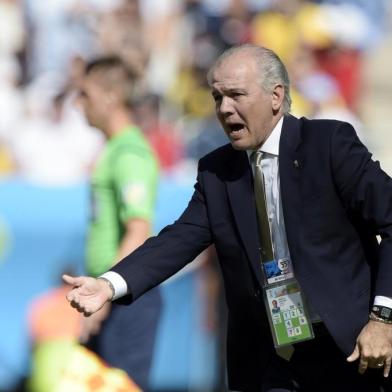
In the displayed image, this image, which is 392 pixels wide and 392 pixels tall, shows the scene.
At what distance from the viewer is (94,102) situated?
6.12 meters

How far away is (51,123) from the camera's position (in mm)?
11031

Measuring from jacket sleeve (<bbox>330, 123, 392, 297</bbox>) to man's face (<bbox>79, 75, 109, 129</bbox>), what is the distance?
2321 millimetres

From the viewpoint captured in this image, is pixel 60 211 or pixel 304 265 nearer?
pixel 304 265

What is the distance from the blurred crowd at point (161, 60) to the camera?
10805 mm

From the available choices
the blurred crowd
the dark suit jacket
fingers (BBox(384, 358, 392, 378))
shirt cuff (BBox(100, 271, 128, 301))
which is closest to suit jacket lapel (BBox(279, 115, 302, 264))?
Result: the dark suit jacket

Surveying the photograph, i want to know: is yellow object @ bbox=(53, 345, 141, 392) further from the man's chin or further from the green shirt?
the man's chin

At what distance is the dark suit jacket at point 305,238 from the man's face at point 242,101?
114 millimetres

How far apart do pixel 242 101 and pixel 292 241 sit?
1.66 feet

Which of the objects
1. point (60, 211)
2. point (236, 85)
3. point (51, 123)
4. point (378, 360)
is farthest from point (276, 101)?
point (51, 123)

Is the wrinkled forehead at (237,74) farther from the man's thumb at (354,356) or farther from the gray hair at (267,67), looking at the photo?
the man's thumb at (354,356)

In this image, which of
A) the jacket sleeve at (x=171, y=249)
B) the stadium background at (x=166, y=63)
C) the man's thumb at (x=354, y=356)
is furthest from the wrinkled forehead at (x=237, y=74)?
the stadium background at (x=166, y=63)

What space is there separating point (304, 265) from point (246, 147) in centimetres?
45

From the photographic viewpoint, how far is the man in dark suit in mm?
3922

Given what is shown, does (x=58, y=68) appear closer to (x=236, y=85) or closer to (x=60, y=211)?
(x=60, y=211)
